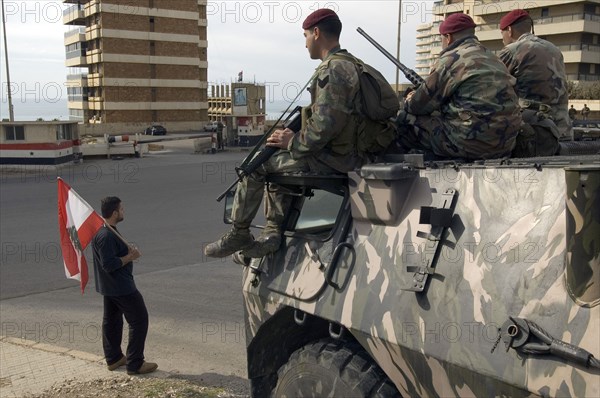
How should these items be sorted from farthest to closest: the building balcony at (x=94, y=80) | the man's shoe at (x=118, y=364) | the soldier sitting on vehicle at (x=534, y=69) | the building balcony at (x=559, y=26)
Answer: the building balcony at (x=94, y=80)
the building balcony at (x=559, y=26)
the man's shoe at (x=118, y=364)
the soldier sitting on vehicle at (x=534, y=69)

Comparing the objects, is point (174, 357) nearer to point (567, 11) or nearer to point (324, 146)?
point (324, 146)

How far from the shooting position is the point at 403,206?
2.90 meters

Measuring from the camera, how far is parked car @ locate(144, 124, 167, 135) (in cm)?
5143

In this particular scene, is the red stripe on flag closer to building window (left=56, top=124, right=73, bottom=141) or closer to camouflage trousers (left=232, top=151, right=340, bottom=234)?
camouflage trousers (left=232, top=151, right=340, bottom=234)

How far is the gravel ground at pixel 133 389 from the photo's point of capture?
192 inches

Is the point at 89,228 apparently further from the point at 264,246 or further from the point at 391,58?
the point at 391,58

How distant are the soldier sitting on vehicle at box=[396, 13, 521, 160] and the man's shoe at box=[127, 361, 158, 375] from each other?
331 centimetres

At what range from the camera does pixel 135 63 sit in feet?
177

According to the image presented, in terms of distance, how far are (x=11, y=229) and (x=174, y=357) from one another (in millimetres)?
8022

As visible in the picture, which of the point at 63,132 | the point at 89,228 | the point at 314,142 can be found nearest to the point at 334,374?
the point at 314,142

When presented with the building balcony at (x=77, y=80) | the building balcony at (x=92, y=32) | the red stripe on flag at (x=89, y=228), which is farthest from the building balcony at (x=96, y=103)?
the red stripe on flag at (x=89, y=228)

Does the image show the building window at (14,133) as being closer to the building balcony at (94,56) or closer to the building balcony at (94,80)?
the building balcony at (94,56)

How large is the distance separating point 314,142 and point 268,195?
58 cm

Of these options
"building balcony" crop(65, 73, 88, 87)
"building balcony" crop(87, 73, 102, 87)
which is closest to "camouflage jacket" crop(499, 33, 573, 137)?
"building balcony" crop(87, 73, 102, 87)
